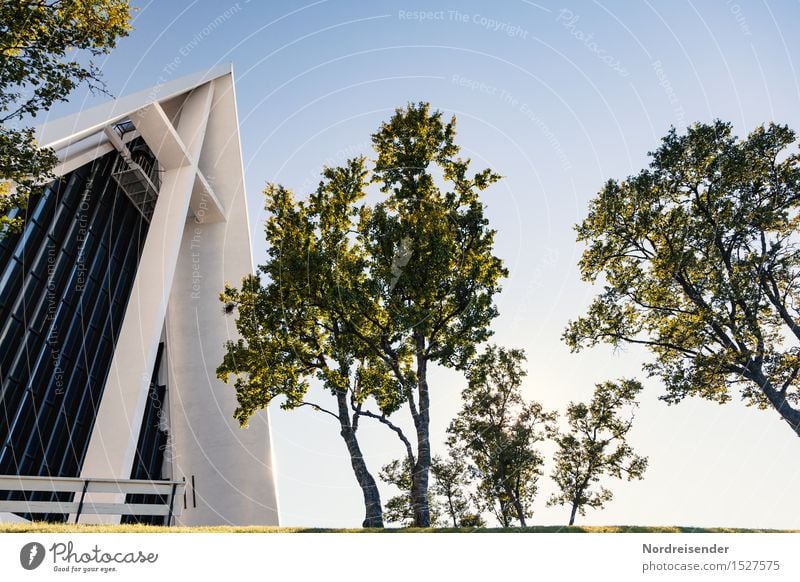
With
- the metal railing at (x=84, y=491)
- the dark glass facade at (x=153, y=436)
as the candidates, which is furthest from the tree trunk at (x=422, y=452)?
the dark glass facade at (x=153, y=436)

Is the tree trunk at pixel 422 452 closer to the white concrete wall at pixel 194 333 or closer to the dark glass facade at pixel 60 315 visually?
the white concrete wall at pixel 194 333

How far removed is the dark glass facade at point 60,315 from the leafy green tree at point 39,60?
31.1ft

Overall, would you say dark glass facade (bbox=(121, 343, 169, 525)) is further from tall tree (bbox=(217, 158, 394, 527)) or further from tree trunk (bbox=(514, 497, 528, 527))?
tree trunk (bbox=(514, 497, 528, 527))

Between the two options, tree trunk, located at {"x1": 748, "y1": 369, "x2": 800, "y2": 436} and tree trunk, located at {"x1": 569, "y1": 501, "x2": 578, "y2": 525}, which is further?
tree trunk, located at {"x1": 569, "y1": 501, "x2": 578, "y2": 525}

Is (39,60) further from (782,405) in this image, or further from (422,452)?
(782,405)

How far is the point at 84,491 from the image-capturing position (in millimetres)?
9570

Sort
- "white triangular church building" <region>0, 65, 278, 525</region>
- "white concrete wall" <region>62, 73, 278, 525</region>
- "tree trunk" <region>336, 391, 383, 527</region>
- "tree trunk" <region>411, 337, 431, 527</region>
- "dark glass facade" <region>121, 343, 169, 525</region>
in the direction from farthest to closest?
1. "dark glass facade" <region>121, 343, 169, 525</region>
2. "white concrete wall" <region>62, 73, 278, 525</region>
3. "white triangular church building" <region>0, 65, 278, 525</region>
4. "tree trunk" <region>336, 391, 383, 527</region>
5. "tree trunk" <region>411, 337, 431, 527</region>

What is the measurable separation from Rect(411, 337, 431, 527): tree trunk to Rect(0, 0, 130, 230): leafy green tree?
11401mm

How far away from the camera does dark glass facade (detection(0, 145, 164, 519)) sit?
692 inches

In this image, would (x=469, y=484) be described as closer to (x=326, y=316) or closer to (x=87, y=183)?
(x=326, y=316)

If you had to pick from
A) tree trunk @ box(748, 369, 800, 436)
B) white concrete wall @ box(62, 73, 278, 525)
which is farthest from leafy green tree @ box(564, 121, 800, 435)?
white concrete wall @ box(62, 73, 278, 525)

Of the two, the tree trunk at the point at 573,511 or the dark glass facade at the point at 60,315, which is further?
the tree trunk at the point at 573,511

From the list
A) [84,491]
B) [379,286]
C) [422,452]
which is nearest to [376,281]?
[379,286]

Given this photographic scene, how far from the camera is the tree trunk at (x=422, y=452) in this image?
553 inches
